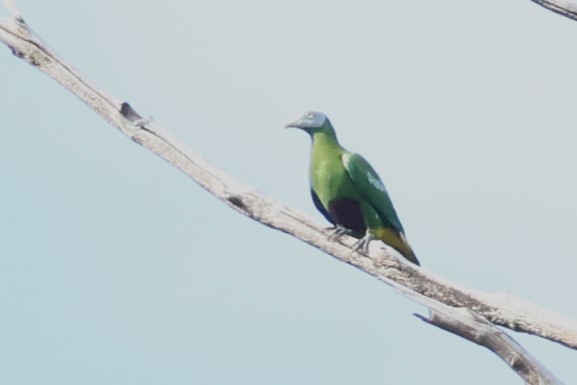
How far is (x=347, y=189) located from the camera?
624 centimetres

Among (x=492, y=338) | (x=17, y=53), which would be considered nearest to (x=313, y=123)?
(x=17, y=53)

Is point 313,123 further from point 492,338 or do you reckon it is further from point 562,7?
point 492,338

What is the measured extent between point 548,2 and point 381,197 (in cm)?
203

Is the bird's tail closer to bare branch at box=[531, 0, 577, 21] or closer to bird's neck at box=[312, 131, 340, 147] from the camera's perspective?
bird's neck at box=[312, 131, 340, 147]

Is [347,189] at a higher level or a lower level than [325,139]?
lower

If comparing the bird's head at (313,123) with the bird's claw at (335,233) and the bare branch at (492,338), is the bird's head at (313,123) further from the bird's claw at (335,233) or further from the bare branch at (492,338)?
the bare branch at (492,338)

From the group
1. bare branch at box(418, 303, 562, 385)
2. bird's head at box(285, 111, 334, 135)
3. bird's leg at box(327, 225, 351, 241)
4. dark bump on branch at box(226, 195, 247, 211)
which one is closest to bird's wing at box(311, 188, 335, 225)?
bird's head at box(285, 111, 334, 135)

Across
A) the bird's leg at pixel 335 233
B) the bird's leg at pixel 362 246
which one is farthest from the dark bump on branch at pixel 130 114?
the bird's leg at pixel 362 246

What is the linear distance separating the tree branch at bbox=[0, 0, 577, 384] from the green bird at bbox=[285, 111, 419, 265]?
112 cm

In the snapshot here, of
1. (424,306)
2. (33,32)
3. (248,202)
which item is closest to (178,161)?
(248,202)

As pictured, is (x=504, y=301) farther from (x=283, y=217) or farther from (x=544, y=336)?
(x=283, y=217)

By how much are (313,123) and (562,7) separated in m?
2.16

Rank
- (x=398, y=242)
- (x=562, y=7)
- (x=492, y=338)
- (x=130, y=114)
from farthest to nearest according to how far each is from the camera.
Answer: (x=398, y=242), (x=130, y=114), (x=562, y=7), (x=492, y=338)

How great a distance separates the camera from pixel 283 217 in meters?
4.63
